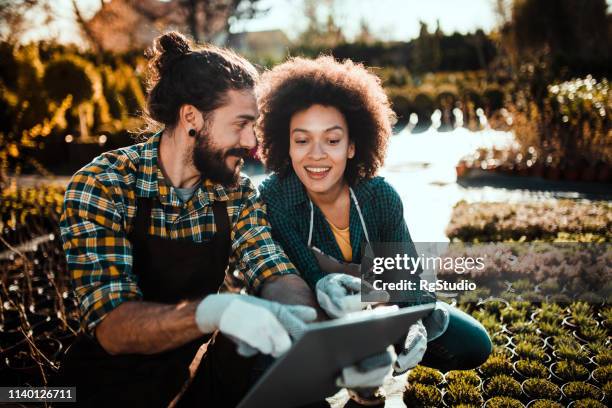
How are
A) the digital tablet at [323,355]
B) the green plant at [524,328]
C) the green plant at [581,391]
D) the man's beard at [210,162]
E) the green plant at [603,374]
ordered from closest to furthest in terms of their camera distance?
1. the digital tablet at [323,355]
2. the man's beard at [210,162]
3. the green plant at [581,391]
4. the green plant at [603,374]
5. the green plant at [524,328]

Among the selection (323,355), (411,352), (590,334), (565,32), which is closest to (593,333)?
(590,334)

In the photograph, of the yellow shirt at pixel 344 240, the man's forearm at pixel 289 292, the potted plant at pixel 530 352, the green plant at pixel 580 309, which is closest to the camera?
the man's forearm at pixel 289 292

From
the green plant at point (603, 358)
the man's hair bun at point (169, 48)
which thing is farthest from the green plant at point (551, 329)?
the man's hair bun at point (169, 48)

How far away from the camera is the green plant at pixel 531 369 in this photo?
2428 millimetres

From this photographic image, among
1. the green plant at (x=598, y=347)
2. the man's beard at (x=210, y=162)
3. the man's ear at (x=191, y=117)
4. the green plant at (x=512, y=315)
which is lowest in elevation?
the green plant at (x=598, y=347)

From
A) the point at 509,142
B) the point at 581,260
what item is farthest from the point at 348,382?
the point at 509,142

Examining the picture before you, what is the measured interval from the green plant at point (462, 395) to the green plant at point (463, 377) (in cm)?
6

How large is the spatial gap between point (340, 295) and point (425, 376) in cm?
87

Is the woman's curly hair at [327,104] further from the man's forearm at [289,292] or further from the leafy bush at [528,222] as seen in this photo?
the leafy bush at [528,222]

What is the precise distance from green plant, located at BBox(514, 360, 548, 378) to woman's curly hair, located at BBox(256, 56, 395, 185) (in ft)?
3.88

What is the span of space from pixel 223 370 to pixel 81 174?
2.95ft

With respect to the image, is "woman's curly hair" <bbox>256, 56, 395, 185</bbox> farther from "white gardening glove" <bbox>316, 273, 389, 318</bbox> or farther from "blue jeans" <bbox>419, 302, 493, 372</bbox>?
"blue jeans" <bbox>419, 302, 493, 372</bbox>

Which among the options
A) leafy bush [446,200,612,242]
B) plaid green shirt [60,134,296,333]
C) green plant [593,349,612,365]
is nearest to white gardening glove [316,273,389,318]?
plaid green shirt [60,134,296,333]

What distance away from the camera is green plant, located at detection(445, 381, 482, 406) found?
7.39 ft
